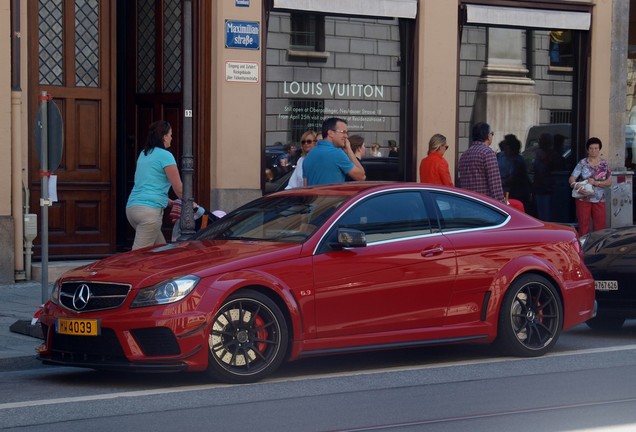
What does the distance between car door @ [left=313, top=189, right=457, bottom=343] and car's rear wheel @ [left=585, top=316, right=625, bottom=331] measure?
9.95ft

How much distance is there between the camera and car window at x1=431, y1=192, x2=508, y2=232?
991 cm

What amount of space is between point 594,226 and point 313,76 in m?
5.05

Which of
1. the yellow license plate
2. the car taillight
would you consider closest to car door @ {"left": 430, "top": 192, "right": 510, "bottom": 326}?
the car taillight

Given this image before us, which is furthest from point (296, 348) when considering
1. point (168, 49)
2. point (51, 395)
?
point (168, 49)

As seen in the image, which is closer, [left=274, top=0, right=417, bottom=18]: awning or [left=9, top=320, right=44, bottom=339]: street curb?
[left=9, top=320, right=44, bottom=339]: street curb

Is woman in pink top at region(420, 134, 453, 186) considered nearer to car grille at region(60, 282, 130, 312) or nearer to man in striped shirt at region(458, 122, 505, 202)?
man in striped shirt at region(458, 122, 505, 202)

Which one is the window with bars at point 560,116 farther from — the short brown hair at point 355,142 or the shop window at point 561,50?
the short brown hair at point 355,142

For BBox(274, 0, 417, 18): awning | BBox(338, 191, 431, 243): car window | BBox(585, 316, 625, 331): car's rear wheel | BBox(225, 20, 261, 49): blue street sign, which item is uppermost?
BBox(274, 0, 417, 18): awning

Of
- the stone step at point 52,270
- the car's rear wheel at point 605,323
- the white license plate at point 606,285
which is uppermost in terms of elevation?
the white license plate at point 606,285

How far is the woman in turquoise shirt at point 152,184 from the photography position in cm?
1245

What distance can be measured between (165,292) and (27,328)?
114 inches

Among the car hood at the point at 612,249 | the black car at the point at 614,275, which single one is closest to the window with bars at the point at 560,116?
the car hood at the point at 612,249

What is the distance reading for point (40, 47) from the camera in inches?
596

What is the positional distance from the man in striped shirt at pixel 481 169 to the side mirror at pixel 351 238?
502 cm
